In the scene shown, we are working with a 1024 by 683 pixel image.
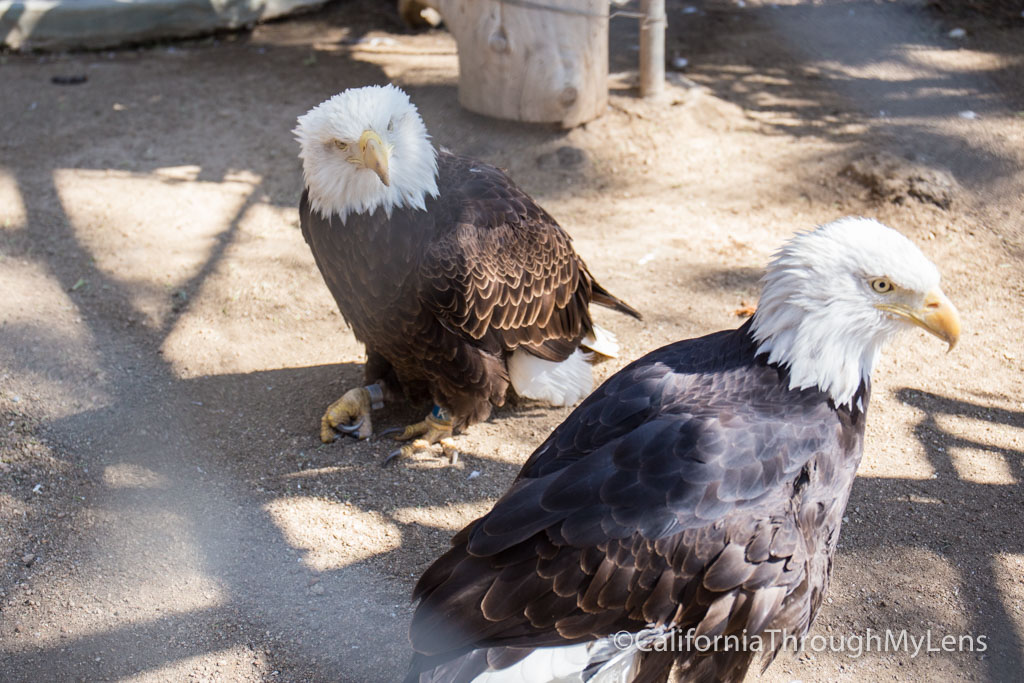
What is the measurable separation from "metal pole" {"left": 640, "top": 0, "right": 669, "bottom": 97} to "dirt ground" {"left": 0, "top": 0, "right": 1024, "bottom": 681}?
18 centimetres

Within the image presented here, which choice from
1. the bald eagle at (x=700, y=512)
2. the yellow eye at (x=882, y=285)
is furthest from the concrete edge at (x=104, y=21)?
the yellow eye at (x=882, y=285)

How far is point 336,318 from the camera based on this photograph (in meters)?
4.59

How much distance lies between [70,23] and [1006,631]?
7.82 meters

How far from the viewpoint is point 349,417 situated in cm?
388

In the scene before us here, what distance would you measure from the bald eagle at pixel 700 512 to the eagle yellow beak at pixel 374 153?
1.23 m

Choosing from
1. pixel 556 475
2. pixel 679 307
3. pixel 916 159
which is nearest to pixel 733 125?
pixel 916 159

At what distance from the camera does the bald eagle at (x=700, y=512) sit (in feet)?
7.45

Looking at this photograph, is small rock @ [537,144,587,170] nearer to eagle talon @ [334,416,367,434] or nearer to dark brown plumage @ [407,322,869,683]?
eagle talon @ [334,416,367,434]

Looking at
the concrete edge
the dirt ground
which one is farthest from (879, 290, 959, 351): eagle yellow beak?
the concrete edge

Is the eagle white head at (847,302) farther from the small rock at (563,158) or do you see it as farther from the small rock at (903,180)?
the small rock at (563,158)

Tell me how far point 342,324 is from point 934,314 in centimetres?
290

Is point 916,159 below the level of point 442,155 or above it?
below

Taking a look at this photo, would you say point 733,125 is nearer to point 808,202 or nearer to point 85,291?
point 808,202

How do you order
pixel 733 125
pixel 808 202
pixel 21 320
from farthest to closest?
pixel 733 125 < pixel 808 202 < pixel 21 320
